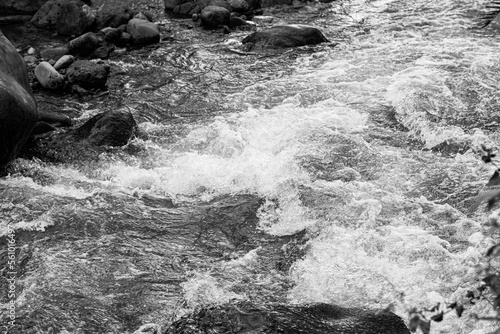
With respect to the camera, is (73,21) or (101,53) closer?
(101,53)

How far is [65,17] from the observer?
12.7 metres

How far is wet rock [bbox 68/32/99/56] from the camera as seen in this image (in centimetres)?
1154

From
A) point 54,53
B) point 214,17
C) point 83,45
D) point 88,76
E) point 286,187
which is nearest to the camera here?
point 286,187

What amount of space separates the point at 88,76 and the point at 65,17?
3200 mm

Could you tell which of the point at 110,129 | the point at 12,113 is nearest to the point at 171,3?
the point at 110,129

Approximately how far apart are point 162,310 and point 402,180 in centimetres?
320

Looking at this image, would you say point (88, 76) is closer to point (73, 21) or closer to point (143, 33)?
point (143, 33)

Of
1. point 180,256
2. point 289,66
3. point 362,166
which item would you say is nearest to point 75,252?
point 180,256

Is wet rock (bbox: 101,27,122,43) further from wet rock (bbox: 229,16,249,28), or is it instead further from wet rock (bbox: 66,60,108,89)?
wet rock (bbox: 229,16,249,28)

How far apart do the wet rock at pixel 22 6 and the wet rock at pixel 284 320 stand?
Result: 444 inches

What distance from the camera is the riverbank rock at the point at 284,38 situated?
37.8 feet

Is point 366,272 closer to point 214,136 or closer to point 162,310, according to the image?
point 162,310

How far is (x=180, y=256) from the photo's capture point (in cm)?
608

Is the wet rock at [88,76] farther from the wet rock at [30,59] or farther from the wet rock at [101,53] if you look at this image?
the wet rock at [30,59]
